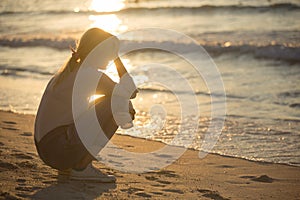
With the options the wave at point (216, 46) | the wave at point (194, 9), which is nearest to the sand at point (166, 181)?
the wave at point (216, 46)

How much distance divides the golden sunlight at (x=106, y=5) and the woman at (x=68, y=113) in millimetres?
19907

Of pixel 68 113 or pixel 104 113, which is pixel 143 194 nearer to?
pixel 104 113

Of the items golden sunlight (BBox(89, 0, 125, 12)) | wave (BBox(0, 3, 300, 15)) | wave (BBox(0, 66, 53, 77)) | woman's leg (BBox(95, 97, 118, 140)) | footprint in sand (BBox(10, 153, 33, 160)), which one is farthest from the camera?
golden sunlight (BBox(89, 0, 125, 12))

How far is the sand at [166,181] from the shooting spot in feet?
16.0

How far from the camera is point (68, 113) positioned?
487 cm

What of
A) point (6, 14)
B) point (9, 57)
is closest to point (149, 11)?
point (6, 14)

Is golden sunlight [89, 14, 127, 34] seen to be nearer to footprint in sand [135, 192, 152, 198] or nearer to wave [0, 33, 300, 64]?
wave [0, 33, 300, 64]

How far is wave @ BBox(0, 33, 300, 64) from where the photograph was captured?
48.4 feet

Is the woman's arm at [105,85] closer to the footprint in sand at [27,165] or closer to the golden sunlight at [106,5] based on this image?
the footprint in sand at [27,165]

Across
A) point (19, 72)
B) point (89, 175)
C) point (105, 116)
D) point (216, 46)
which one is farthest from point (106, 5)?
point (105, 116)

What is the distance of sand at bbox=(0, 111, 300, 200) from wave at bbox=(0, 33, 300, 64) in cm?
813

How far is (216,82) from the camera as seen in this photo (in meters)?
11.2

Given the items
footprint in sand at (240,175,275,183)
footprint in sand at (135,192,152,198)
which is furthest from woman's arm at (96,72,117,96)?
footprint in sand at (240,175,275,183)

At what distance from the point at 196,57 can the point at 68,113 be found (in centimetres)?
993
